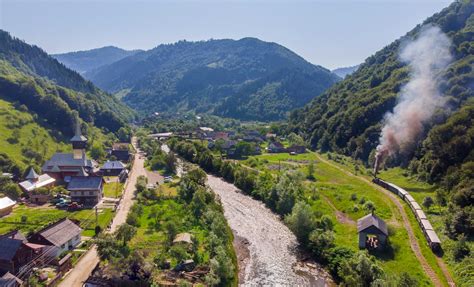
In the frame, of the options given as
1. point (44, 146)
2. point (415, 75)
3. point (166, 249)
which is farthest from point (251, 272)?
point (415, 75)

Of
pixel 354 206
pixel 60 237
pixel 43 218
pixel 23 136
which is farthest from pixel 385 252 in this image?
pixel 23 136

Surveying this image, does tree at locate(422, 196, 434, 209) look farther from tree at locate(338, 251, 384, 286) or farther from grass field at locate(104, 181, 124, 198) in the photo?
grass field at locate(104, 181, 124, 198)

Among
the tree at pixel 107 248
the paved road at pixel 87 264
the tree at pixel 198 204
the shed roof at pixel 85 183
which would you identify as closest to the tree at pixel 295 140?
the tree at pixel 198 204

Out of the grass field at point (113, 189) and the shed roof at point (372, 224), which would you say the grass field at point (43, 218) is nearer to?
the grass field at point (113, 189)

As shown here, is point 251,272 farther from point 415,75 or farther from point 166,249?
point 415,75

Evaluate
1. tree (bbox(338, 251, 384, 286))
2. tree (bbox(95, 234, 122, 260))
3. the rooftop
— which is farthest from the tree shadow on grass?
the rooftop
